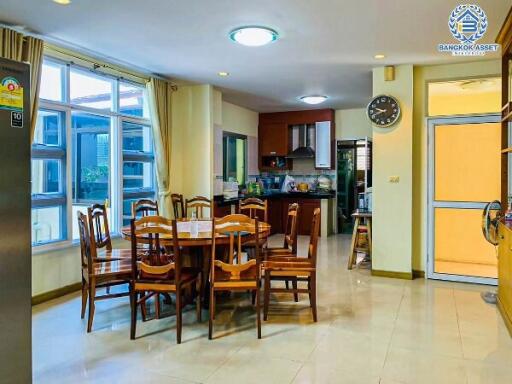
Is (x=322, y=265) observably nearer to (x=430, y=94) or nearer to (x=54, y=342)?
(x=430, y=94)

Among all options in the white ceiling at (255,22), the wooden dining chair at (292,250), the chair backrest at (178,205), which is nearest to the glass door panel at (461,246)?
the white ceiling at (255,22)

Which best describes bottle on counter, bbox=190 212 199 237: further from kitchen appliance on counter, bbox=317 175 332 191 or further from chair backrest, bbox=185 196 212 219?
kitchen appliance on counter, bbox=317 175 332 191

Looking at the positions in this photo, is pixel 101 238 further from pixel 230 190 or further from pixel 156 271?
pixel 230 190

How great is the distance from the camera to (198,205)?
215 inches

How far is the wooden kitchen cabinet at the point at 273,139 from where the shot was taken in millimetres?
8734

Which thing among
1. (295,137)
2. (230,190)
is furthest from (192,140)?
(295,137)

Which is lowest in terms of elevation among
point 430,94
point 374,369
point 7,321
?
point 374,369

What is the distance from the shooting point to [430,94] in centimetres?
509

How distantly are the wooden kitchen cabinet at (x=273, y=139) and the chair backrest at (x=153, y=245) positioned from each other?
568 centimetres

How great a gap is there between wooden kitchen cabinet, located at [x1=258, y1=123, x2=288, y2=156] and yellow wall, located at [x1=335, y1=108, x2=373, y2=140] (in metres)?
1.15

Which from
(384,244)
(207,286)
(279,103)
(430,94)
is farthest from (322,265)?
(279,103)

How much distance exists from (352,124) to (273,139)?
173cm

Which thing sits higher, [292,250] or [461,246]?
[292,250]

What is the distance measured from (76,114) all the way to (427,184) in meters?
4.41
